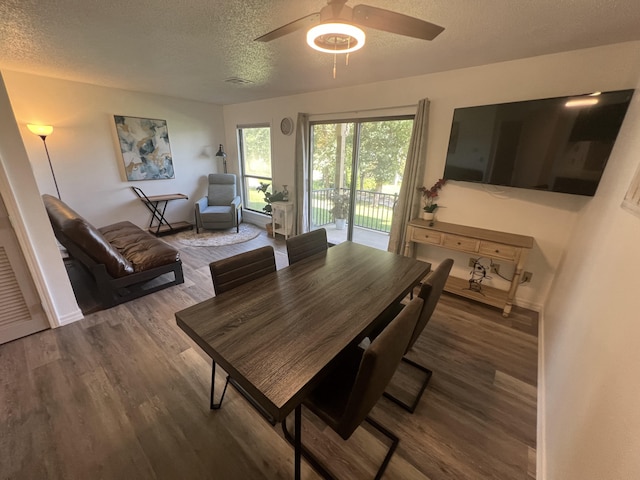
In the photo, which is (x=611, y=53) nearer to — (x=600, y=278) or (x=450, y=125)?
(x=450, y=125)

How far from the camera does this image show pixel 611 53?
6.47 feet

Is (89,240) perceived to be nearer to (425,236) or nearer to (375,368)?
(375,368)

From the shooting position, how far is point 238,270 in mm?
1554

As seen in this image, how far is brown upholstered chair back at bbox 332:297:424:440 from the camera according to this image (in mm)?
891

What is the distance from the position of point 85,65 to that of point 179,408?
12.2ft

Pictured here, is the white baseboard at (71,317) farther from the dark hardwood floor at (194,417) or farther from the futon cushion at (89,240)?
the futon cushion at (89,240)

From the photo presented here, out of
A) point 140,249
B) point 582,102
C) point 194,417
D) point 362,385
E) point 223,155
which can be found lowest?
point 194,417

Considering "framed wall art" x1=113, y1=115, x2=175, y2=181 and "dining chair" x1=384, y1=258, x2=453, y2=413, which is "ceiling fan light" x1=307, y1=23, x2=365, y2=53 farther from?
"framed wall art" x1=113, y1=115, x2=175, y2=181

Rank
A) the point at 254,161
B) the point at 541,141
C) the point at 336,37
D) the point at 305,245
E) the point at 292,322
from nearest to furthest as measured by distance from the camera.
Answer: the point at 292,322 < the point at 336,37 < the point at 305,245 < the point at 541,141 < the point at 254,161

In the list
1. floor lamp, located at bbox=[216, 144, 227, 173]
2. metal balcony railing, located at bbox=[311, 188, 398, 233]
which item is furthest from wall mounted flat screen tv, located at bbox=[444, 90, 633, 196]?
floor lamp, located at bbox=[216, 144, 227, 173]

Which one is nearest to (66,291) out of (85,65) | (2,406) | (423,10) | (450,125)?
(2,406)

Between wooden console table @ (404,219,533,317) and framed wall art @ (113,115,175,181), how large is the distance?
4.45m

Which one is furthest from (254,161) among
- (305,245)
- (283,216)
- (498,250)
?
(498,250)

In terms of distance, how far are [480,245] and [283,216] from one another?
3.08 meters
